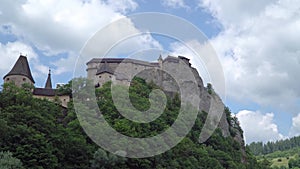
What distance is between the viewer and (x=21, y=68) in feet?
232

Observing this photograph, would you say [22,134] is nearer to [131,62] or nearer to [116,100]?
[116,100]

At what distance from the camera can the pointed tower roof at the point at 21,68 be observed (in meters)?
70.2

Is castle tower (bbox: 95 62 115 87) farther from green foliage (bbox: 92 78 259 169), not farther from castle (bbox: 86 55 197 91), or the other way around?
green foliage (bbox: 92 78 259 169)

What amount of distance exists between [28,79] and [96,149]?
28571mm

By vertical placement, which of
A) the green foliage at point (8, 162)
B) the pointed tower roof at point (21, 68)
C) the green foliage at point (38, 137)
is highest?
the pointed tower roof at point (21, 68)

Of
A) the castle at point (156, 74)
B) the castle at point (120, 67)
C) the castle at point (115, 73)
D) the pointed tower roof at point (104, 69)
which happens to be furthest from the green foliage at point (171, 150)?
the pointed tower roof at point (104, 69)

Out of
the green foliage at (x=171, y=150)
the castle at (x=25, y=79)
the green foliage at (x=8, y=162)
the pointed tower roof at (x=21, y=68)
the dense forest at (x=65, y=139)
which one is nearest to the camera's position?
the green foliage at (x=8, y=162)

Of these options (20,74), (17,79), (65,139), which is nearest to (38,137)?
(65,139)

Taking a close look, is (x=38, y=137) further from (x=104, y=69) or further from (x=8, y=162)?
(x=104, y=69)

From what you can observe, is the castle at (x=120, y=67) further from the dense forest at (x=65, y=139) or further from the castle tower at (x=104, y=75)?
the dense forest at (x=65, y=139)

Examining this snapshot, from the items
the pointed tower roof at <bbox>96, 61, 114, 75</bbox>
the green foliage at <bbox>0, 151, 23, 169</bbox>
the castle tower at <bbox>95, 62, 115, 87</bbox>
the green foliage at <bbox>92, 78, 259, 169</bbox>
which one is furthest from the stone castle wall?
the green foliage at <bbox>0, 151, 23, 169</bbox>

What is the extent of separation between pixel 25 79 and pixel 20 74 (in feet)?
3.81

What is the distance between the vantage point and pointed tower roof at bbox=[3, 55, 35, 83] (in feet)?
230

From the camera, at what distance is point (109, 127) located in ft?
173
